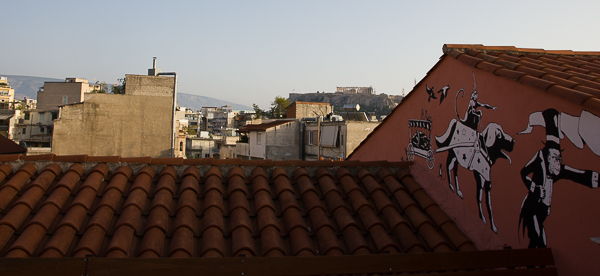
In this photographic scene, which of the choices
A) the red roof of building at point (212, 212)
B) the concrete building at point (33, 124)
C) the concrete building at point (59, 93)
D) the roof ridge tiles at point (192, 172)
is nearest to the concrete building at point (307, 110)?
the concrete building at point (33, 124)

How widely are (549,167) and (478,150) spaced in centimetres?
106

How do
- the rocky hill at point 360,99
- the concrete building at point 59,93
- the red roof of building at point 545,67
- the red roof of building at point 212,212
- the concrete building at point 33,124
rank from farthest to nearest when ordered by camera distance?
1. the rocky hill at point 360,99
2. the concrete building at point 59,93
3. the concrete building at point 33,124
4. the red roof of building at point 212,212
5. the red roof of building at point 545,67

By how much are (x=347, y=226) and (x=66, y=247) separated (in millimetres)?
2877

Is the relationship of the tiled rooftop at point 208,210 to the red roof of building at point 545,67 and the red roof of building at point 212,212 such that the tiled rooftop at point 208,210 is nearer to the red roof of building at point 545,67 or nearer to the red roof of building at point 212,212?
the red roof of building at point 212,212

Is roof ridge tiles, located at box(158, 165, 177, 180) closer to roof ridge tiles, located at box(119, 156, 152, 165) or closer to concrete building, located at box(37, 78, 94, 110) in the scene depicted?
roof ridge tiles, located at box(119, 156, 152, 165)

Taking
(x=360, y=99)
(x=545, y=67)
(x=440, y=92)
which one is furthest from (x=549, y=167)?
(x=360, y=99)

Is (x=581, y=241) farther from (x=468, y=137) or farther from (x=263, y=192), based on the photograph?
(x=263, y=192)

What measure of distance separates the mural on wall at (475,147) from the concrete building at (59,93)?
53766mm

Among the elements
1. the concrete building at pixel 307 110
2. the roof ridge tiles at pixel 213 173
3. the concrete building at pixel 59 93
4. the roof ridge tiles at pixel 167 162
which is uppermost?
the concrete building at pixel 59 93

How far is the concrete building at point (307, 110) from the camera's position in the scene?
136 ft

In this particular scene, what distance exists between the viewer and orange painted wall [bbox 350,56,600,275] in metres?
3.62

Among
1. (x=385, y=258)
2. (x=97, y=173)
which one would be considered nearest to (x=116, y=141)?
(x=97, y=173)

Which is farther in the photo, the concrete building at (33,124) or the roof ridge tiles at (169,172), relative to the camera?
the concrete building at (33,124)

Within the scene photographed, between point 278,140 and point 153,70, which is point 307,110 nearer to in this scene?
point 278,140
